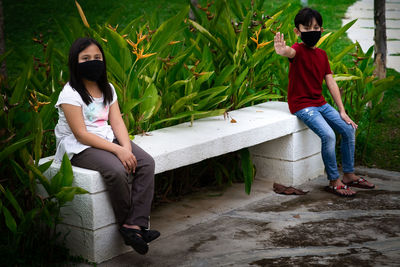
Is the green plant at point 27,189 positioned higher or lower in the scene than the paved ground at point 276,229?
higher

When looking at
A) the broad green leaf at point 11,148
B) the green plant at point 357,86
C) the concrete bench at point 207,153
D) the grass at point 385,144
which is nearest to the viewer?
the broad green leaf at point 11,148

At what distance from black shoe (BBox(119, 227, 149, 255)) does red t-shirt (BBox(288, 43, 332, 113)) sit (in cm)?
200

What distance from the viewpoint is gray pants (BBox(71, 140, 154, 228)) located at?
3.45 meters

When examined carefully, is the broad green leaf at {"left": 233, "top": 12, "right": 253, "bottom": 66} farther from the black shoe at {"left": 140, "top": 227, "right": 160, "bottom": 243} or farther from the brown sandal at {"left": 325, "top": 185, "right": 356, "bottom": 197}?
the black shoe at {"left": 140, "top": 227, "right": 160, "bottom": 243}

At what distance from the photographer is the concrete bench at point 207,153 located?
11.4ft

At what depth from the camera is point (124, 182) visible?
348 cm

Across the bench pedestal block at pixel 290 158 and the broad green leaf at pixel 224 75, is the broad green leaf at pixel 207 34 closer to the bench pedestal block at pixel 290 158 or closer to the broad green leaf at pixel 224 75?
the broad green leaf at pixel 224 75

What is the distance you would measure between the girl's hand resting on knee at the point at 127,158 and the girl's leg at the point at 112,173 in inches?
1.1

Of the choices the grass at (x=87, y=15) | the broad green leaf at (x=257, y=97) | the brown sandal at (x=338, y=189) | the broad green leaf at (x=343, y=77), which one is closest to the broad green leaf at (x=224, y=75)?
the broad green leaf at (x=257, y=97)

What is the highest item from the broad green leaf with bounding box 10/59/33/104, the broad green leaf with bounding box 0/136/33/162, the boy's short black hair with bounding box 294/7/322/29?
the boy's short black hair with bounding box 294/7/322/29

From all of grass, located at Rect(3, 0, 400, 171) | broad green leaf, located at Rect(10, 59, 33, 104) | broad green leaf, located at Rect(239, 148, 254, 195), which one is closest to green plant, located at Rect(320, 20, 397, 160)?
broad green leaf, located at Rect(239, 148, 254, 195)

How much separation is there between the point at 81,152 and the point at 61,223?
434 millimetres

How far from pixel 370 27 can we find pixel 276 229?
8.81 metres

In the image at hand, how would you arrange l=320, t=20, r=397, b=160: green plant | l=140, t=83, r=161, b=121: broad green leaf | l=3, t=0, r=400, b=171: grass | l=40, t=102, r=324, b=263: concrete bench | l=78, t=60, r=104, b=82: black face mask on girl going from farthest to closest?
l=3, t=0, r=400, b=171: grass < l=320, t=20, r=397, b=160: green plant < l=140, t=83, r=161, b=121: broad green leaf < l=78, t=60, r=104, b=82: black face mask on girl < l=40, t=102, r=324, b=263: concrete bench
